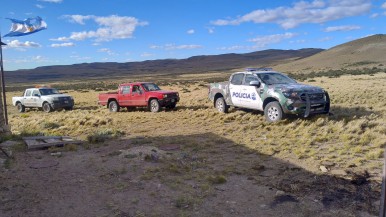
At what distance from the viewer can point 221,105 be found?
1529 centimetres

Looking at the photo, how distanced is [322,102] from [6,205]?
9.67 meters

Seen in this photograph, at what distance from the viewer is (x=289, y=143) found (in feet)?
30.2

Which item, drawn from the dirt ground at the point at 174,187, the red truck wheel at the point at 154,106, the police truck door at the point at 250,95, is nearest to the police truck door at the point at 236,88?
the police truck door at the point at 250,95

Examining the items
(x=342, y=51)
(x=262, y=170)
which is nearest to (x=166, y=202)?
(x=262, y=170)

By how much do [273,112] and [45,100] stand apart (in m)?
15.5

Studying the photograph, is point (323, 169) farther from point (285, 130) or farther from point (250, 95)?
point (250, 95)

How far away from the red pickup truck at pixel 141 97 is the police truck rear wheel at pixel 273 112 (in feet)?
21.6

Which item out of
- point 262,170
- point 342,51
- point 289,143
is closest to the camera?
point 262,170

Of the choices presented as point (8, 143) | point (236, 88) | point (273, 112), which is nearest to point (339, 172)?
point (273, 112)

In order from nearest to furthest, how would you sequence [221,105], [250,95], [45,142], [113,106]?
[45,142] → [250,95] → [221,105] → [113,106]

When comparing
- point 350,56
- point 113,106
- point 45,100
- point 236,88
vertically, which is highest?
point 350,56

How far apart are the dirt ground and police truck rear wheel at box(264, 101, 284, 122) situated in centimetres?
341

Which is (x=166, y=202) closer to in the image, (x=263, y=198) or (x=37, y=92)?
(x=263, y=198)

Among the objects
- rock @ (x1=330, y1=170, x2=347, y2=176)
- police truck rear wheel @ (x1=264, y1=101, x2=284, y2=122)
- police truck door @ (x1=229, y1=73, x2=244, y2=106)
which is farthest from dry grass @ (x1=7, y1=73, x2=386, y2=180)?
police truck door @ (x1=229, y1=73, x2=244, y2=106)
